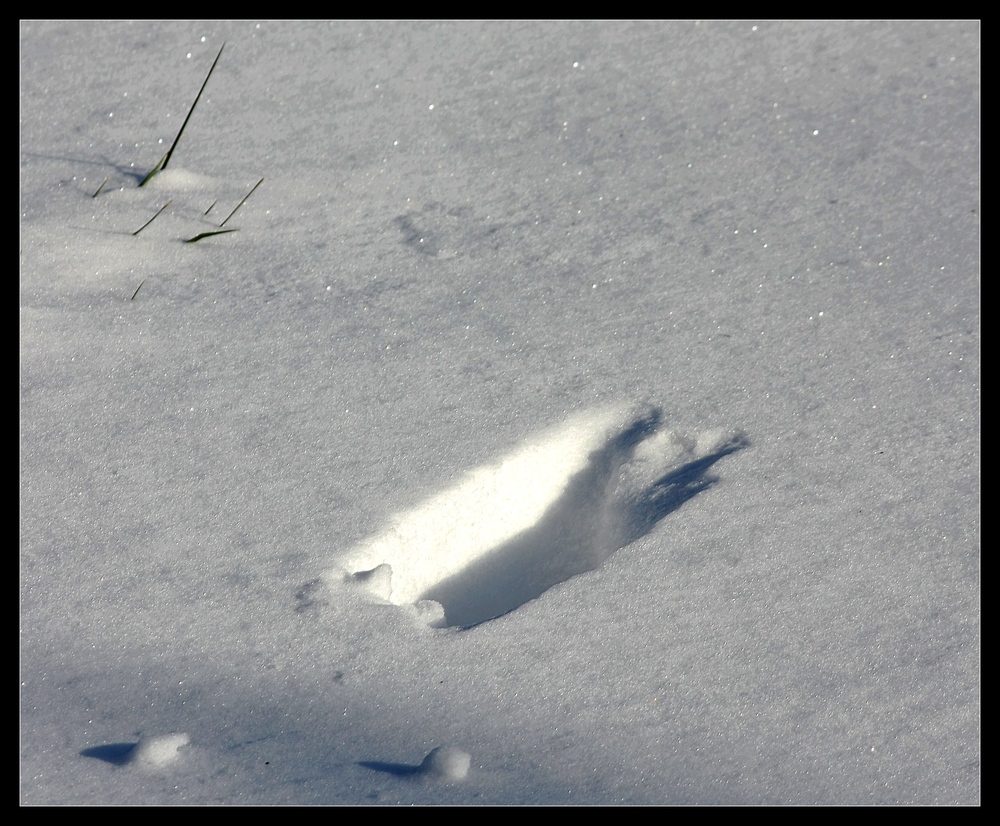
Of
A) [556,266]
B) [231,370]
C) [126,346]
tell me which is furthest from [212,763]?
[556,266]

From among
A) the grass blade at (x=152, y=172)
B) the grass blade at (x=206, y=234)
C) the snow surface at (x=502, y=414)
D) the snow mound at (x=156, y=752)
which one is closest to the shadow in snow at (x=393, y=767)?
the snow surface at (x=502, y=414)

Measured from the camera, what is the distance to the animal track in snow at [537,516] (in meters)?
1.36

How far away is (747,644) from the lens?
1.24 m

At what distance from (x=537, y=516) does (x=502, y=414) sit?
0.59 feet

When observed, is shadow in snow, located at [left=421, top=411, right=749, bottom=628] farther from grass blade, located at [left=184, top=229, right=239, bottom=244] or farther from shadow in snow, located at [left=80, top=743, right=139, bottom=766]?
grass blade, located at [left=184, top=229, right=239, bottom=244]

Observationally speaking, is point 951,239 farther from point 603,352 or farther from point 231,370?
point 231,370

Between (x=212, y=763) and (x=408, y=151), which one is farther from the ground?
(x=408, y=151)

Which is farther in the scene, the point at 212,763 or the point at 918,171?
the point at 918,171

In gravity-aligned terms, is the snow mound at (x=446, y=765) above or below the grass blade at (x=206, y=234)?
below

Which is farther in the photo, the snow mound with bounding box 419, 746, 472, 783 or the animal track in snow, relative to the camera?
the animal track in snow

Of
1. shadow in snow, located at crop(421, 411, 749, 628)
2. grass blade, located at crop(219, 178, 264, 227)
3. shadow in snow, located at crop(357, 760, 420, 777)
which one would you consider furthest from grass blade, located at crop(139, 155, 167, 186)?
shadow in snow, located at crop(357, 760, 420, 777)

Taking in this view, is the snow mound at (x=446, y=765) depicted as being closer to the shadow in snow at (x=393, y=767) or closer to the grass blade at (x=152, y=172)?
the shadow in snow at (x=393, y=767)

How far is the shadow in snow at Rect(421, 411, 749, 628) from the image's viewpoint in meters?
1.36

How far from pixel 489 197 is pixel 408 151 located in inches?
9.2
